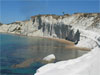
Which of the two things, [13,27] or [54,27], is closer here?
[54,27]

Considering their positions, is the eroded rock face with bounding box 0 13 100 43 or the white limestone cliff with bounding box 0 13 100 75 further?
the eroded rock face with bounding box 0 13 100 43

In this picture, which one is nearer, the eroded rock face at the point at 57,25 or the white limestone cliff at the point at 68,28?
the white limestone cliff at the point at 68,28

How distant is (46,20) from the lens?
317 feet

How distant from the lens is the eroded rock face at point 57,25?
6794 cm

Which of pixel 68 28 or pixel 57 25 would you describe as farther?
pixel 57 25

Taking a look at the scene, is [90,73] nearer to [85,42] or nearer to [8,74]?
[8,74]

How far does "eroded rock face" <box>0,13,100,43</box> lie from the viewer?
67.9m

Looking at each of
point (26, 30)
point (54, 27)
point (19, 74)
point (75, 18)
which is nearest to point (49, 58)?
point (19, 74)

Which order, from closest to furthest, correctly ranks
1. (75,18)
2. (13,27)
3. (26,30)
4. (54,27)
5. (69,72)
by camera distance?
(69,72), (75,18), (54,27), (26,30), (13,27)

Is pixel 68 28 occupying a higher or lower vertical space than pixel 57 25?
lower

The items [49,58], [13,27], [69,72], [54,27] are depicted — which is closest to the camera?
[69,72]

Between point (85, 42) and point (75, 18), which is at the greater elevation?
point (75, 18)

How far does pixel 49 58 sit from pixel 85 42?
24.0m

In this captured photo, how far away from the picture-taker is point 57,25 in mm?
88812
